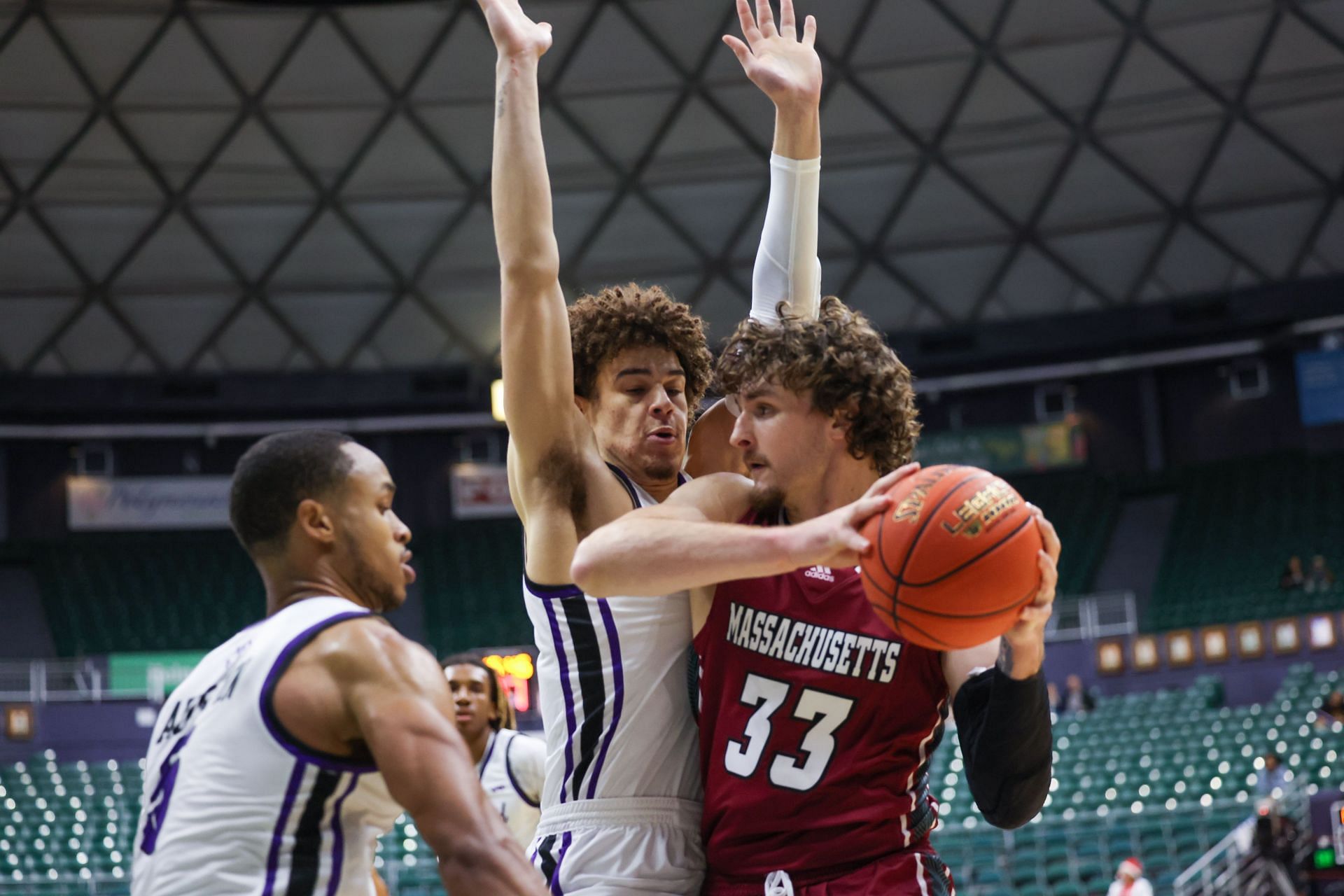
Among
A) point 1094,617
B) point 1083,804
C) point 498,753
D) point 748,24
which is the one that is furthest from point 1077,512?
point 748,24

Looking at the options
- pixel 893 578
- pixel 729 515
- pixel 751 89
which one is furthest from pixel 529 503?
pixel 751 89

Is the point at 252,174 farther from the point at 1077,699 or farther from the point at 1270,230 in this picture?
the point at 1270,230

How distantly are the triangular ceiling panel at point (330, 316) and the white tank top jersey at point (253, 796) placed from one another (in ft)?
84.5

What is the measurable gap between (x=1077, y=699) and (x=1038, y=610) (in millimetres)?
18822

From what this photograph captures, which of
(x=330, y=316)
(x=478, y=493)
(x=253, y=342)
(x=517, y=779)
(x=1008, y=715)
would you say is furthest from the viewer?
(x=478, y=493)

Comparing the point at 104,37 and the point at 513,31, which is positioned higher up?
the point at 104,37

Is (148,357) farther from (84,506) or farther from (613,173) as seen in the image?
(613,173)

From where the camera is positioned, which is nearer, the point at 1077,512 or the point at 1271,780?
the point at 1271,780

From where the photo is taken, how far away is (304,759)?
289cm

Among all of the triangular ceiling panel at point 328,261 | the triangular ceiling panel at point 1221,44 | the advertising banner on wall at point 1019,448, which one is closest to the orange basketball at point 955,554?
the triangular ceiling panel at point 1221,44

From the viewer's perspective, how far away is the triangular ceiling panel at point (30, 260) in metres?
26.3

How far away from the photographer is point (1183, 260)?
26.7 m

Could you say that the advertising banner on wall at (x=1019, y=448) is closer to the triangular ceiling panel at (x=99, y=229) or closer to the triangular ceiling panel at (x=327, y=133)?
the triangular ceiling panel at (x=327, y=133)

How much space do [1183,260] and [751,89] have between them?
28.9 feet
